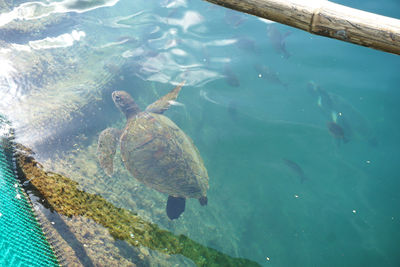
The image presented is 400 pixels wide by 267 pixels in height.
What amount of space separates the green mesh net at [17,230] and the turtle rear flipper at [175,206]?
1704mm

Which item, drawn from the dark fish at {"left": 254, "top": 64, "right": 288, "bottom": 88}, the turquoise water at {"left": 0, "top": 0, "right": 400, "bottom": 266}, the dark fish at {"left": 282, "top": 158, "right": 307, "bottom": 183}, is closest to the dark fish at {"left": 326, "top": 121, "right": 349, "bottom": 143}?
the turquoise water at {"left": 0, "top": 0, "right": 400, "bottom": 266}

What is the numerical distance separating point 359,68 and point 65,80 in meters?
6.58

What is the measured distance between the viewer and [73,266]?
2023mm

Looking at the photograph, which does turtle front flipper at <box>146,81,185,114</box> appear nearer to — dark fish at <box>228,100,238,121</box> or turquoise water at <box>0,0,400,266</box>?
turquoise water at <box>0,0,400,266</box>

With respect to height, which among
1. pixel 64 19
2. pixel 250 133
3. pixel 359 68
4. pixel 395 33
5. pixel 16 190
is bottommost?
pixel 250 133

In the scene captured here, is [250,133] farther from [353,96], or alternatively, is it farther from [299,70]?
[353,96]

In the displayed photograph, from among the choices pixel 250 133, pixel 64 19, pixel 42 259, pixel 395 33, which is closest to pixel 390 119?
pixel 250 133

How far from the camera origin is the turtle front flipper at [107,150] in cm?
351

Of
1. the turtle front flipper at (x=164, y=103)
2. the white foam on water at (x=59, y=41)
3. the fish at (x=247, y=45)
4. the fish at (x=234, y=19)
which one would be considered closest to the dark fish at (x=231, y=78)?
the fish at (x=247, y=45)

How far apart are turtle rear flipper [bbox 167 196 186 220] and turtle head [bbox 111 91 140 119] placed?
1.77 m

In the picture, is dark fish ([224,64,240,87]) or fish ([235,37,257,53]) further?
fish ([235,37,257,53])

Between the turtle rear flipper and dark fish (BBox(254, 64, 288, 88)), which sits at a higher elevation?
dark fish (BBox(254, 64, 288, 88))

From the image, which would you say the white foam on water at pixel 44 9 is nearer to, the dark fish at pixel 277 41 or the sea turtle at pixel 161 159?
the sea turtle at pixel 161 159

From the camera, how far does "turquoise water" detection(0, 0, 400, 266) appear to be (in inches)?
150
